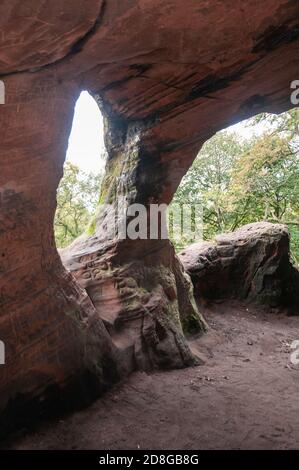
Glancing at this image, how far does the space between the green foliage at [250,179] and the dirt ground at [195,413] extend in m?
7.46

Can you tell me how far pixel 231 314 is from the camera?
31.3ft

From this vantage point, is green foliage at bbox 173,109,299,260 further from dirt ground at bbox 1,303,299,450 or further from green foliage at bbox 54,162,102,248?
dirt ground at bbox 1,303,299,450

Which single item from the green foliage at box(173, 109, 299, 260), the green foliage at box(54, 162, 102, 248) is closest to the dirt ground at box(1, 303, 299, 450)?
the green foliage at box(173, 109, 299, 260)

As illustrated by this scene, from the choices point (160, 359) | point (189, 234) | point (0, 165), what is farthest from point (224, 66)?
point (189, 234)

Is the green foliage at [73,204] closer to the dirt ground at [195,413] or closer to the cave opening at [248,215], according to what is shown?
the cave opening at [248,215]

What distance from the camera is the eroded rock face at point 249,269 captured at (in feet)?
32.9

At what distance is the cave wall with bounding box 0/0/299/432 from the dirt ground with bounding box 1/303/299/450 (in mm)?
392

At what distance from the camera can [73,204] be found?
1620 cm

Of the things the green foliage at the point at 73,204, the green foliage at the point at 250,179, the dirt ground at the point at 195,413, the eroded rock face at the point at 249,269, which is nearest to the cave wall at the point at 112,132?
the dirt ground at the point at 195,413

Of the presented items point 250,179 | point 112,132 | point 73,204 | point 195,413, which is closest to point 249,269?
point 250,179

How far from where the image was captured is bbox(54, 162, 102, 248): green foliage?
1587 cm

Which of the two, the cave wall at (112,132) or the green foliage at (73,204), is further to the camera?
the green foliage at (73,204)

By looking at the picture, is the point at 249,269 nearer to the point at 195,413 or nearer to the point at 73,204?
the point at 195,413

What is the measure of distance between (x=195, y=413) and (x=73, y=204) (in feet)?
42.8
